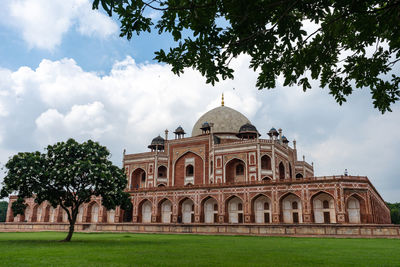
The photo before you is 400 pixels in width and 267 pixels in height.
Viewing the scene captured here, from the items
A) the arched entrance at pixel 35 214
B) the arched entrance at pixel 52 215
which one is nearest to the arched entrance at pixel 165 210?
the arched entrance at pixel 52 215

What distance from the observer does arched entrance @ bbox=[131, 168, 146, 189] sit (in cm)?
4985

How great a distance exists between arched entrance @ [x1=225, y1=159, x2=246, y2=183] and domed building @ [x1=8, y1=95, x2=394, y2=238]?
50mm

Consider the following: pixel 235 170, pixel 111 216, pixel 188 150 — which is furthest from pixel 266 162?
pixel 111 216

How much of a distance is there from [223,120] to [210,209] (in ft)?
52.1

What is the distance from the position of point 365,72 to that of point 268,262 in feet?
18.2

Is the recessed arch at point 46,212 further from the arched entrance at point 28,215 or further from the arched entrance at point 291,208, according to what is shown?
the arched entrance at point 291,208

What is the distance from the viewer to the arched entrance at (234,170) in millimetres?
42062

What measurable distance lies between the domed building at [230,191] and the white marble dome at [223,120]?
0.48ft

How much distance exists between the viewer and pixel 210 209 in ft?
124

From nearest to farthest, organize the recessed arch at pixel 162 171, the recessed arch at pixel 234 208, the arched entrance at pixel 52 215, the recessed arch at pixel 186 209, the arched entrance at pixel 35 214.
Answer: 1. the recessed arch at pixel 234 208
2. the recessed arch at pixel 186 209
3. the arched entrance at pixel 52 215
4. the recessed arch at pixel 162 171
5. the arched entrance at pixel 35 214

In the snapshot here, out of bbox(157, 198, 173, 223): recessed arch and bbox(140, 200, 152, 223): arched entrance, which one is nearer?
bbox(157, 198, 173, 223): recessed arch

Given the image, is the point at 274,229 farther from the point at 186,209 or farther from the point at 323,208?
the point at 186,209

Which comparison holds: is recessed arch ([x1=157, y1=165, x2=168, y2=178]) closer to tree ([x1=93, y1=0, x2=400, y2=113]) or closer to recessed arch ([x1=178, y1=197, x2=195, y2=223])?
recessed arch ([x1=178, y1=197, x2=195, y2=223])

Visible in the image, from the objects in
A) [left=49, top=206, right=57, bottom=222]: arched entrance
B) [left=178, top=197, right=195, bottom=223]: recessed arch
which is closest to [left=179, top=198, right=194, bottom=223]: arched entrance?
[left=178, top=197, right=195, bottom=223]: recessed arch
